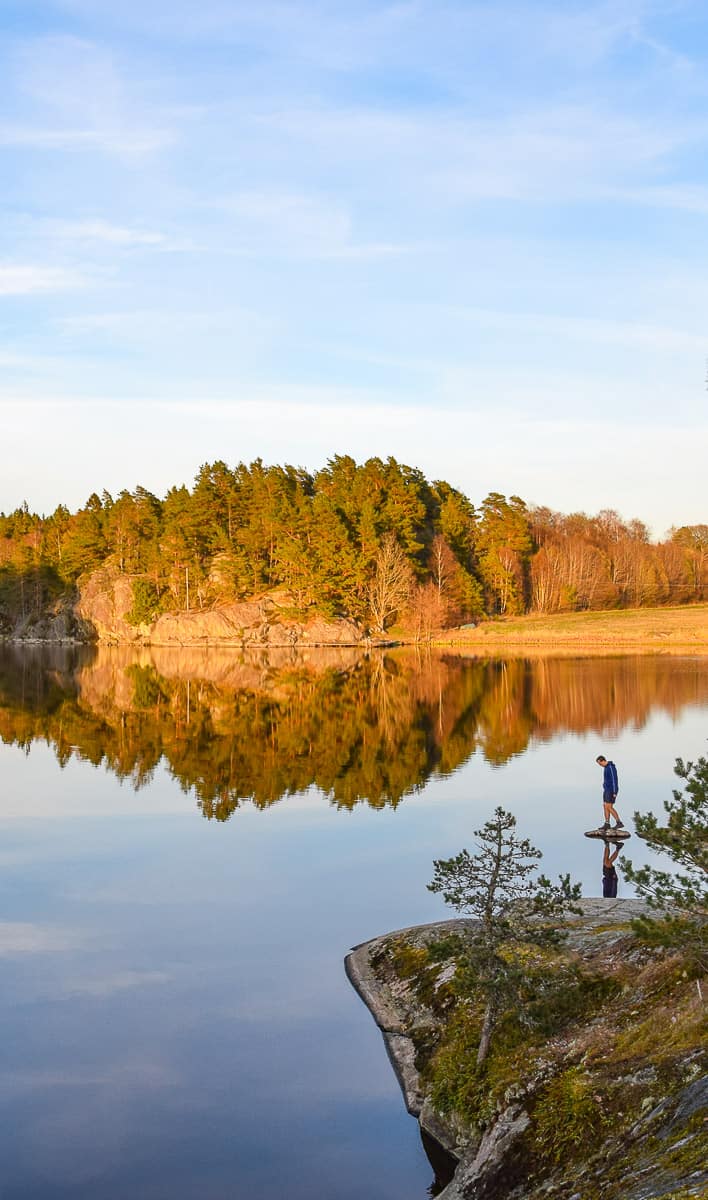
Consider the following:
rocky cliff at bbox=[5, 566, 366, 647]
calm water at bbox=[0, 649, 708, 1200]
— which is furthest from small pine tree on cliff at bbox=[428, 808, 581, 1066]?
rocky cliff at bbox=[5, 566, 366, 647]

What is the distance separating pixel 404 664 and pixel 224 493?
5414cm

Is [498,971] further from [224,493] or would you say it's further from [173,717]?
[224,493]

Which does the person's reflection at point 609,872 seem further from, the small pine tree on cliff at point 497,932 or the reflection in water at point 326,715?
the reflection in water at point 326,715

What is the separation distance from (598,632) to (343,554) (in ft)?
98.5

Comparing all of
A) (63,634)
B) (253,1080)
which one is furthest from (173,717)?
(63,634)

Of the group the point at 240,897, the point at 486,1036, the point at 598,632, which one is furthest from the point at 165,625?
the point at 486,1036

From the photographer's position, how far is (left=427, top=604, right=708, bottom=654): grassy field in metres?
99.8

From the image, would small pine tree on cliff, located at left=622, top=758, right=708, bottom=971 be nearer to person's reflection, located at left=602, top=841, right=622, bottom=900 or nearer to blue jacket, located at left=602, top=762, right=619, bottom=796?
person's reflection, located at left=602, top=841, right=622, bottom=900

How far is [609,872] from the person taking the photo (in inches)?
903

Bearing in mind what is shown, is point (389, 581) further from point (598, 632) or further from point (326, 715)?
point (326, 715)

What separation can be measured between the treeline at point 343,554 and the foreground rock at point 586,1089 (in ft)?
316

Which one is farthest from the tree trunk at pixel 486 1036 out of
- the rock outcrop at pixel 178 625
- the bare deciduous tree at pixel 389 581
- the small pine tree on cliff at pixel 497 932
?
the rock outcrop at pixel 178 625

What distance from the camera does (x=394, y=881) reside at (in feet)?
76.2

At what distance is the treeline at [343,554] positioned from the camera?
11344 cm
